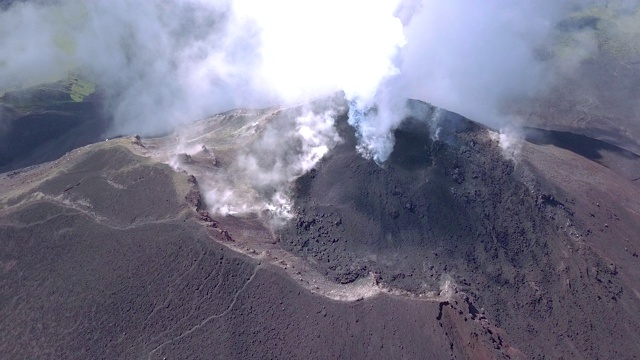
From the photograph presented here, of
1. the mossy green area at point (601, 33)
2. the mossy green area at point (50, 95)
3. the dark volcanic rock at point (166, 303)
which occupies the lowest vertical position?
the mossy green area at point (50, 95)

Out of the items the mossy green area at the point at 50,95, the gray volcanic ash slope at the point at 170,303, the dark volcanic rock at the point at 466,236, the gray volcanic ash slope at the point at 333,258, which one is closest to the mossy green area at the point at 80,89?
the mossy green area at the point at 50,95

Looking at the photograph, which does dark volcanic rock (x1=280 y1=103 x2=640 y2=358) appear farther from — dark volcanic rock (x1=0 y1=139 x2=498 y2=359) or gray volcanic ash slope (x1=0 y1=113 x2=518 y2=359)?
dark volcanic rock (x1=0 y1=139 x2=498 y2=359)

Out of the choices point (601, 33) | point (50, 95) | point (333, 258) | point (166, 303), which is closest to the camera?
point (166, 303)

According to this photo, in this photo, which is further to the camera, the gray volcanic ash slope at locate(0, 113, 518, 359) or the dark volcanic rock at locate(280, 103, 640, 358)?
the dark volcanic rock at locate(280, 103, 640, 358)

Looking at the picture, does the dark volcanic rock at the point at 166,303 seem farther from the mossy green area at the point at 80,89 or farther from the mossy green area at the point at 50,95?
the mossy green area at the point at 80,89

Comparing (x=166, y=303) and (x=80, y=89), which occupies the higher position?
(x=166, y=303)

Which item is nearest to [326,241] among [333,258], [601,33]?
[333,258]

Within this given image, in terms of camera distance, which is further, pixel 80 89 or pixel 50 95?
pixel 80 89

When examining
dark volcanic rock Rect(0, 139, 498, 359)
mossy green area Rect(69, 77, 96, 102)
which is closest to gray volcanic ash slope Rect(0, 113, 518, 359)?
dark volcanic rock Rect(0, 139, 498, 359)

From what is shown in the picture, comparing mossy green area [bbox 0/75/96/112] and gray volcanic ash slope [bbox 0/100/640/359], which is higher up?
gray volcanic ash slope [bbox 0/100/640/359]

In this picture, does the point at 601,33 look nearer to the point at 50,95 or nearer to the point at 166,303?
the point at 166,303
